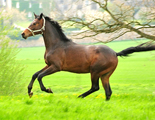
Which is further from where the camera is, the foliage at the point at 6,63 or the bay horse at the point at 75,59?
the foliage at the point at 6,63

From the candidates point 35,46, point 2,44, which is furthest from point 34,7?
point 2,44

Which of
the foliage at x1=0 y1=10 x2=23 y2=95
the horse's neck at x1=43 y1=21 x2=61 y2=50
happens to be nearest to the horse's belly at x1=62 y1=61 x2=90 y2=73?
the horse's neck at x1=43 y1=21 x2=61 y2=50

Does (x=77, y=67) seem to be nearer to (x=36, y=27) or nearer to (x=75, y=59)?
(x=75, y=59)

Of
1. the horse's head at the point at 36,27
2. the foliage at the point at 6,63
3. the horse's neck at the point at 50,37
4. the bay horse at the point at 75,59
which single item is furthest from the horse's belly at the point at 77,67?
the foliage at the point at 6,63

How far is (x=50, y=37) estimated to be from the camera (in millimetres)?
7805

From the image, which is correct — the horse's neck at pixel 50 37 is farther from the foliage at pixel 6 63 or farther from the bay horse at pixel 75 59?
the foliage at pixel 6 63

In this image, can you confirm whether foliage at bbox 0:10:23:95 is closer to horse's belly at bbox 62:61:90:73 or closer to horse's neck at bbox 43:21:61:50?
horse's neck at bbox 43:21:61:50

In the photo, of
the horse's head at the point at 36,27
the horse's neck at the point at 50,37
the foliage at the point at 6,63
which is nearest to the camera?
the horse's head at the point at 36,27

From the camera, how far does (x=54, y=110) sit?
5.47m

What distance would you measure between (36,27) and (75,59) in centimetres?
146

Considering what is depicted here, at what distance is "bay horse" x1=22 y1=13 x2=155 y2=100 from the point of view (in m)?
7.41

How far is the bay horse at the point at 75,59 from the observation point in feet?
24.3

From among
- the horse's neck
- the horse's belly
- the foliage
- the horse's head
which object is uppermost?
the horse's head

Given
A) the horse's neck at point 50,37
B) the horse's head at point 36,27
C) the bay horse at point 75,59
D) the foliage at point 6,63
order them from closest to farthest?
the bay horse at point 75,59 → the horse's head at point 36,27 → the horse's neck at point 50,37 → the foliage at point 6,63
